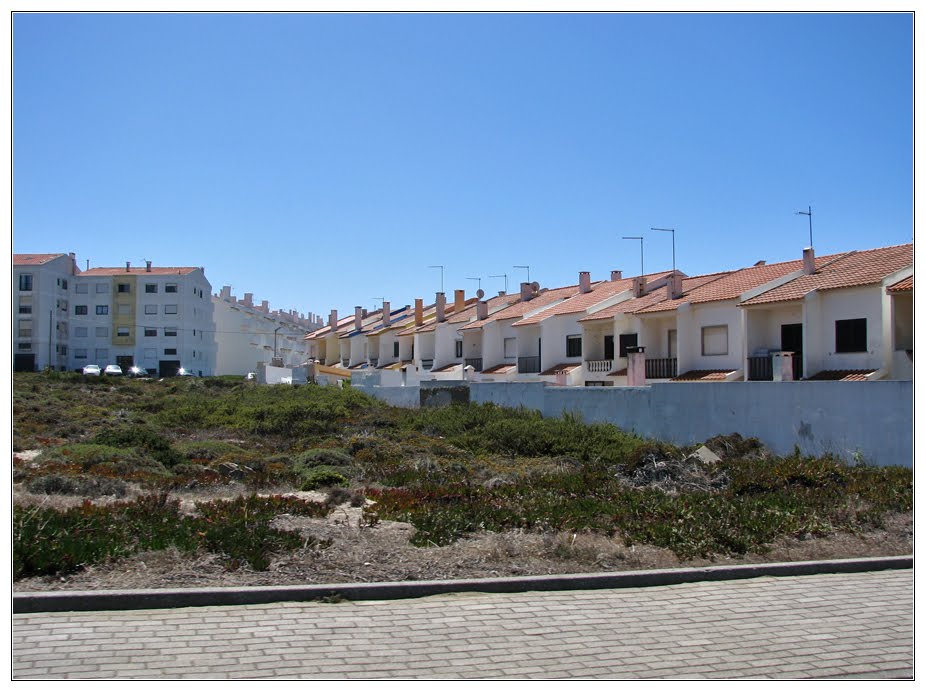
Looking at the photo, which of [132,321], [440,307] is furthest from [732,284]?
[132,321]

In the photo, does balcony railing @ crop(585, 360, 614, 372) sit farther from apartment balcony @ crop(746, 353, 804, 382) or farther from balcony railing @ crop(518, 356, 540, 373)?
apartment balcony @ crop(746, 353, 804, 382)

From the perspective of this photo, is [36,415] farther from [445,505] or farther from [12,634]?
[12,634]

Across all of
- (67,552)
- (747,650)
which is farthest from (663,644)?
(67,552)

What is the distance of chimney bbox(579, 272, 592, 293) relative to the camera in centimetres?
4497

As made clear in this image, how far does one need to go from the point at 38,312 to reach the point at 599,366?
185 feet

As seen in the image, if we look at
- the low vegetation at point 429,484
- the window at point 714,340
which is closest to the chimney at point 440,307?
the window at point 714,340

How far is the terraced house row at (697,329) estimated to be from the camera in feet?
80.1

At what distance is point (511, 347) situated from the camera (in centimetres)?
4662

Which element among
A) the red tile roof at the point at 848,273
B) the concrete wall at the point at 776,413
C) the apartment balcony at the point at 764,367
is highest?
the red tile roof at the point at 848,273

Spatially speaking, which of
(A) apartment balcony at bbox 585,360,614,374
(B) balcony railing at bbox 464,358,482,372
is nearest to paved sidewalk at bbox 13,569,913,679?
(A) apartment balcony at bbox 585,360,614,374

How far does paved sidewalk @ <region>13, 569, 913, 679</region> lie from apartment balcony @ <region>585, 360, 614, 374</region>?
28.8 meters

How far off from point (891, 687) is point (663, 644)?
1510 mm

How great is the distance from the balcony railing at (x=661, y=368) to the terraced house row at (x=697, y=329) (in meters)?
0.06

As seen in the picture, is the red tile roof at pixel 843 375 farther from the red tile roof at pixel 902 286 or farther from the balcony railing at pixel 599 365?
the balcony railing at pixel 599 365
